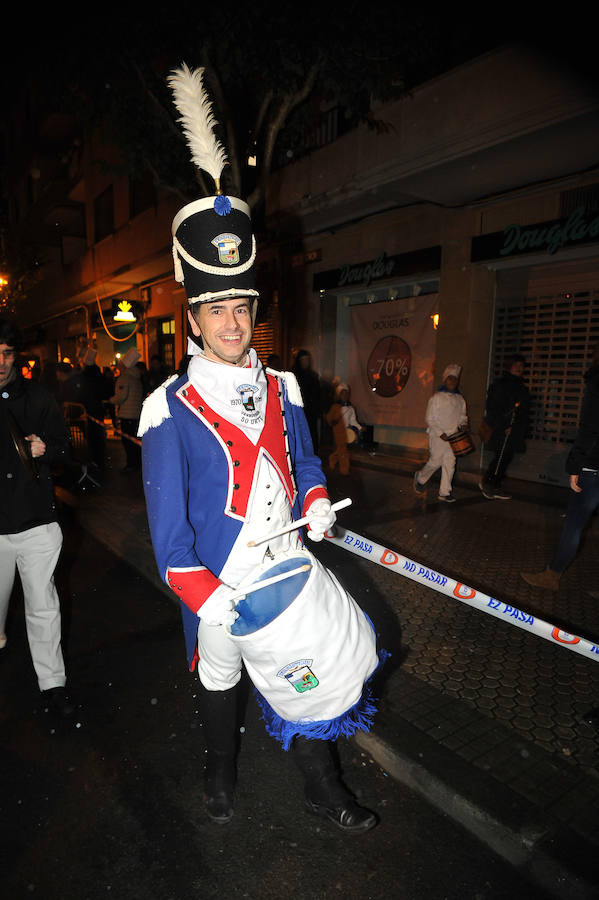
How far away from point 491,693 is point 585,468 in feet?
6.51

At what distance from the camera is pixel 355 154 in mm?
9852

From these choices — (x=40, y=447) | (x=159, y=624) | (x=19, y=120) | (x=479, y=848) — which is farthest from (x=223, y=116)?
(x=19, y=120)

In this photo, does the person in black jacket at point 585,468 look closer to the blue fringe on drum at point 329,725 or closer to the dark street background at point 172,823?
the dark street background at point 172,823

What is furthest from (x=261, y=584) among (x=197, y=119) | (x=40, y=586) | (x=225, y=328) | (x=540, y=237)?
(x=540, y=237)

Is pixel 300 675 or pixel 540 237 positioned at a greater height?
pixel 540 237

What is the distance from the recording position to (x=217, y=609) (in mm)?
1752

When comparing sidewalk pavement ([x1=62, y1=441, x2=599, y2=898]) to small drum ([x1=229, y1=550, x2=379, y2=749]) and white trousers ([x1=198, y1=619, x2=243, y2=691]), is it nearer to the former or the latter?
small drum ([x1=229, y1=550, x2=379, y2=749])

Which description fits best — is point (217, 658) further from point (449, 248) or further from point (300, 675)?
point (449, 248)

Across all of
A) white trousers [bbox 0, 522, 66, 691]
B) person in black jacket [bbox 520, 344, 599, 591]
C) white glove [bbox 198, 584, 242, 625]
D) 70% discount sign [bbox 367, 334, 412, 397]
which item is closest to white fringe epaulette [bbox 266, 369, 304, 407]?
white glove [bbox 198, 584, 242, 625]

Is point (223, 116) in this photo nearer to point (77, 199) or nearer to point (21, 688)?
point (21, 688)

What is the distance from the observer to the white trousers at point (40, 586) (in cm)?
304

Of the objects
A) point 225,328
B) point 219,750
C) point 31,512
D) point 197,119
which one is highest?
point 197,119

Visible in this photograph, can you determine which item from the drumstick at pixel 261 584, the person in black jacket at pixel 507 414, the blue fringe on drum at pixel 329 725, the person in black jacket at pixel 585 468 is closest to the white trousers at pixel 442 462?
the person in black jacket at pixel 507 414

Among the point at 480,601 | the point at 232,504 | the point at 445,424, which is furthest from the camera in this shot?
the point at 445,424
